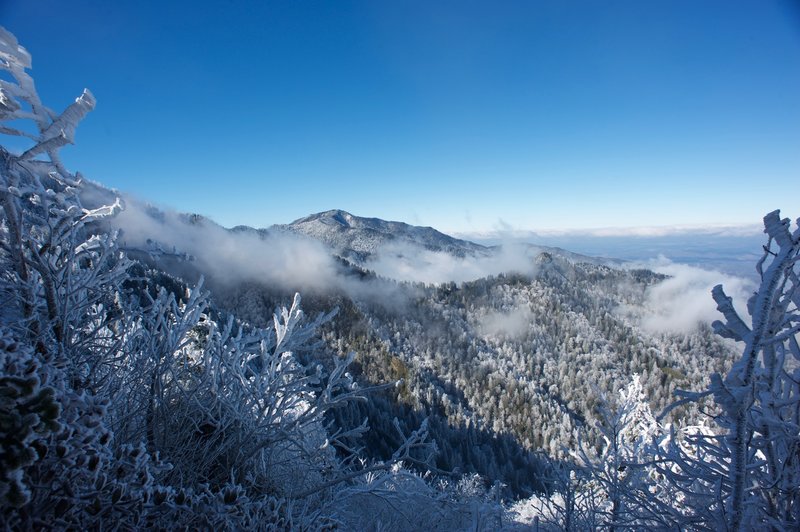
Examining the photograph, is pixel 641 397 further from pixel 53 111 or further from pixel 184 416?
pixel 53 111

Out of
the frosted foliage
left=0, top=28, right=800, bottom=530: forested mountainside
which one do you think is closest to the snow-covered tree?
left=0, top=28, right=800, bottom=530: forested mountainside

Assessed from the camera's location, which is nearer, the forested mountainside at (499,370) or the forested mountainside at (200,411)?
the forested mountainside at (200,411)

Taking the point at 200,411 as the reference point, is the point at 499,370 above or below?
below

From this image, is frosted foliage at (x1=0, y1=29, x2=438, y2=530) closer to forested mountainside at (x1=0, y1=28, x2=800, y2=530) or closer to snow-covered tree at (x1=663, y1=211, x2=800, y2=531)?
forested mountainside at (x1=0, y1=28, x2=800, y2=530)

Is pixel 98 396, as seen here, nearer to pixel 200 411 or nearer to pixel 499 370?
pixel 200 411

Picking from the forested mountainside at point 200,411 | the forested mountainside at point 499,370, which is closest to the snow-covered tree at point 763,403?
the forested mountainside at point 200,411

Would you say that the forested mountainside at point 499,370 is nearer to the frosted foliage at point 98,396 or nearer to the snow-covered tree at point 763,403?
the frosted foliage at point 98,396

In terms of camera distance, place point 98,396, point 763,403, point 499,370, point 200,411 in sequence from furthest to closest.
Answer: point 499,370 < point 200,411 < point 98,396 < point 763,403

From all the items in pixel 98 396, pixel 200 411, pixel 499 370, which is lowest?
pixel 499 370

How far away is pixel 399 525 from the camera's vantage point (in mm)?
6324

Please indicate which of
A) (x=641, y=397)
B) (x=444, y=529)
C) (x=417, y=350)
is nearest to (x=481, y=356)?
(x=417, y=350)

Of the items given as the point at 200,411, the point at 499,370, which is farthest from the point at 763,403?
the point at 499,370

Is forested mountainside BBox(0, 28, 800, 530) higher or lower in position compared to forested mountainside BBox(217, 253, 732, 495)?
higher

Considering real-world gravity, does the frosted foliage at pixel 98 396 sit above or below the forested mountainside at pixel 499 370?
above
